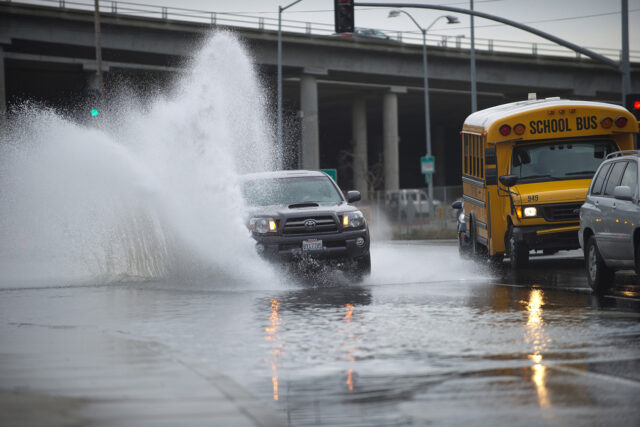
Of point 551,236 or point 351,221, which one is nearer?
point 351,221

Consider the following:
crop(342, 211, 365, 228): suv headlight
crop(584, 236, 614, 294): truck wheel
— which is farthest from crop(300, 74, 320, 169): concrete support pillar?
crop(584, 236, 614, 294): truck wheel

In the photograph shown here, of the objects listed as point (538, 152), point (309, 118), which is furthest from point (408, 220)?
point (538, 152)

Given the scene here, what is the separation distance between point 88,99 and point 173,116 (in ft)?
61.2

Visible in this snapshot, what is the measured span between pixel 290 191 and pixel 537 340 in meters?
9.24

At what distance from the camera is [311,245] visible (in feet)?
57.3

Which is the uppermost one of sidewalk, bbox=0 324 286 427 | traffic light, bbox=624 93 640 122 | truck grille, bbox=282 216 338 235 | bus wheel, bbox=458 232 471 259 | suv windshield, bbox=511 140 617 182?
traffic light, bbox=624 93 640 122

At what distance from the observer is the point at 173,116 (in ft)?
67.5

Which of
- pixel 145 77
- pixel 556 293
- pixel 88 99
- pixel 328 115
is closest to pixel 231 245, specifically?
pixel 556 293

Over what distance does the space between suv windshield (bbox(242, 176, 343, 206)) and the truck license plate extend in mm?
1231

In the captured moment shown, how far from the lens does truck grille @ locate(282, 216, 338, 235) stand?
17.5 metres

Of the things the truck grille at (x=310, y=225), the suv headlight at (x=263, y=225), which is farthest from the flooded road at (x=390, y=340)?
the suv headlight at (x=263, y=225)

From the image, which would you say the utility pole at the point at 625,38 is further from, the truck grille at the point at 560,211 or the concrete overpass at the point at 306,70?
the concrete overpass at the point at 306,70

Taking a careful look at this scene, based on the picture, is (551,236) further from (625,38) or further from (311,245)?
(625,38)

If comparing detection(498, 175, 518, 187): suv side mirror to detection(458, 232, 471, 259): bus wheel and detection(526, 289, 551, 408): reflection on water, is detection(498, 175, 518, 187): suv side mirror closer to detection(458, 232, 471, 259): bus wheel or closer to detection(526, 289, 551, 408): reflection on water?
detection(526, 289, 551, 408): reflection on water
